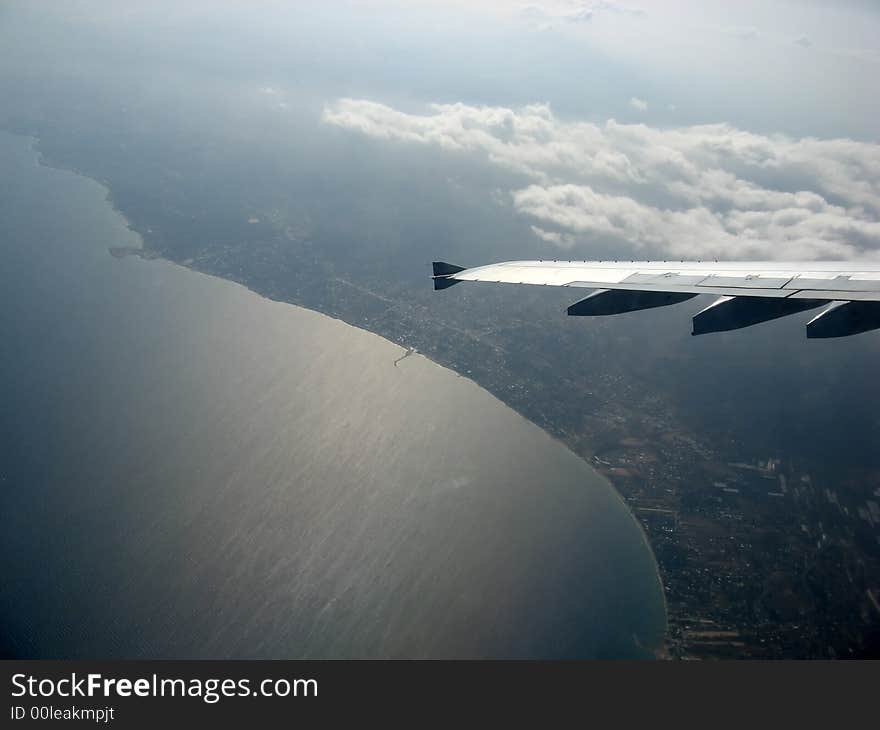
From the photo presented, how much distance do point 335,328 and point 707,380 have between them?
49.3 meters

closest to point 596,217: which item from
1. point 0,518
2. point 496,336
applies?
point 496,336

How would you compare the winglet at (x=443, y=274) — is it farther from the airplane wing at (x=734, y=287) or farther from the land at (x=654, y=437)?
the land at (x=654, y=437)

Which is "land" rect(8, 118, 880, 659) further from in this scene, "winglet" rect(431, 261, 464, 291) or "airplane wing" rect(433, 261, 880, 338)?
"winglet" rect(431, 261, 464, 291)

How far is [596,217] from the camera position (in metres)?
127

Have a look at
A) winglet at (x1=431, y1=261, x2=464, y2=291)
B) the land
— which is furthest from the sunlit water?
winglet at (x1=431, y1=261, x2=464, y2=291)

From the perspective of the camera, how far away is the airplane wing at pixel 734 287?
10.4 m

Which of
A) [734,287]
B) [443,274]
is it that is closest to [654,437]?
[443,274]

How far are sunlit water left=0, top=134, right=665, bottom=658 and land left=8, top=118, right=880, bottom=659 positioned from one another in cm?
349

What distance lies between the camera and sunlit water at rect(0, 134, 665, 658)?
32.6 m

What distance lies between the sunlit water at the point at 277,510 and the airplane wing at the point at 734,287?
26.7 m

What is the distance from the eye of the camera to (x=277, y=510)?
41.5 metres

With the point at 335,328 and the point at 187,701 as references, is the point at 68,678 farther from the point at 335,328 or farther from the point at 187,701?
the point at 335,328

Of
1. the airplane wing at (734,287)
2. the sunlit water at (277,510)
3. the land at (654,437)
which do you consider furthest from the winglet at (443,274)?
the land at (654,437)

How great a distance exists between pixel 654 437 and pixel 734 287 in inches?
1804
